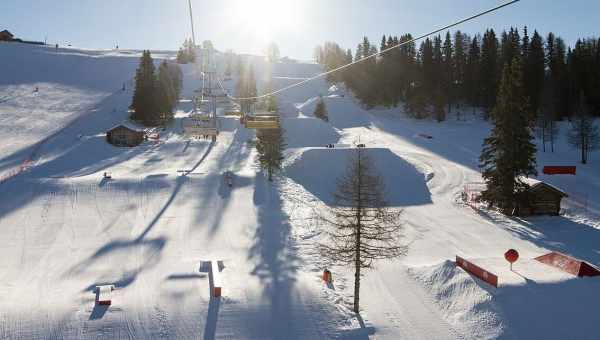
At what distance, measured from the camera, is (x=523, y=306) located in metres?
17.2

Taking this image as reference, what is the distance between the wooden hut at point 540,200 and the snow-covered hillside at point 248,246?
1.08m

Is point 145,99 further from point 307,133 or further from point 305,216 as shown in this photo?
point 305,216

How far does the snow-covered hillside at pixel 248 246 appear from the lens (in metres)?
16.4

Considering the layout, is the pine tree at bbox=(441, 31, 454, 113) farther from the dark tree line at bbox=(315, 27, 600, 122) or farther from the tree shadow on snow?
the tree shadow on snow

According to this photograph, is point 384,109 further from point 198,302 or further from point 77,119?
point 198,302

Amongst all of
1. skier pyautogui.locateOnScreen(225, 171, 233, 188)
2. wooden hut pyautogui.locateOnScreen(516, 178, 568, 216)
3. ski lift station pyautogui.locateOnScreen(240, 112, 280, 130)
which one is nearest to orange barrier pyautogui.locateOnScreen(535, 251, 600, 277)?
wooden hut pyautogui.locateOnScreen(516, 178, 568, 216)

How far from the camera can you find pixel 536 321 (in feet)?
54.2

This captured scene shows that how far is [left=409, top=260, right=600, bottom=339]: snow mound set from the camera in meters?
16.2

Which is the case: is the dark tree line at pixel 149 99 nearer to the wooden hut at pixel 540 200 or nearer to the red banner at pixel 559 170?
the wooden hut at pixel 540 200

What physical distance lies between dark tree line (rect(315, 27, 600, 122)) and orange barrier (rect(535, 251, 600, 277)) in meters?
42.1

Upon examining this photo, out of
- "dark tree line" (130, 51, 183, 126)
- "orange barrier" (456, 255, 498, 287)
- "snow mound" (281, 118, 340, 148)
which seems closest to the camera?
"orange barrier" (456, 255, 498, 287)

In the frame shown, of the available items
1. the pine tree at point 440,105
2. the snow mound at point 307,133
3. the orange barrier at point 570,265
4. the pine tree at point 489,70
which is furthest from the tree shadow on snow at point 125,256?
the pine tree at point 489,70

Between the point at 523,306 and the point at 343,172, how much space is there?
1203 inches

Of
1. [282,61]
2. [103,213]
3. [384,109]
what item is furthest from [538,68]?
[282,61]
